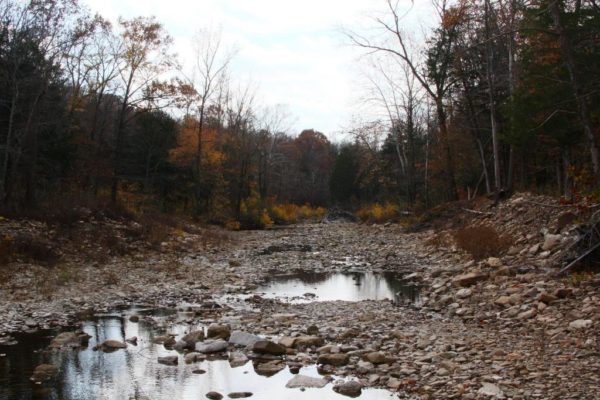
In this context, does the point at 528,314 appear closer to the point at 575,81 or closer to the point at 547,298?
the point at 547,298

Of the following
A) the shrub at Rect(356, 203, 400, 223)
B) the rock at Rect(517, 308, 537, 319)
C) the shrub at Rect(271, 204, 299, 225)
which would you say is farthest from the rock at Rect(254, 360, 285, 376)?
the shrub at Rect(271, 204, 299, 225)

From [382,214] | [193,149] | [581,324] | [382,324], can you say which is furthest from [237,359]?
[382,214]

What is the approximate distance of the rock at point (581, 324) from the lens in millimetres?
7603

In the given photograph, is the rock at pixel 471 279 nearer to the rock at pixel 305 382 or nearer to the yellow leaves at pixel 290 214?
the rock at pixel 305 382

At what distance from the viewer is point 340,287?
15.4 m

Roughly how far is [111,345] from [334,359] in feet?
12.2

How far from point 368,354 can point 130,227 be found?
17067mm

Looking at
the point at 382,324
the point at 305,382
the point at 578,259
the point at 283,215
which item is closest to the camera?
the point at 305,382

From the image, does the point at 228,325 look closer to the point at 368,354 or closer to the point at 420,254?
the point at 368,354

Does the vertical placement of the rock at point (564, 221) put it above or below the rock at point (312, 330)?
above

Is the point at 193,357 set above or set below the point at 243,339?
below

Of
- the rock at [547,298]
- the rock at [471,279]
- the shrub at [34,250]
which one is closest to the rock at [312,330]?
the rock at [547,298]

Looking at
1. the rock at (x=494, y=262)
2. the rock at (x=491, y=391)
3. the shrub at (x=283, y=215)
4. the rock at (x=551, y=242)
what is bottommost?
the rock at (x=491, y=391)

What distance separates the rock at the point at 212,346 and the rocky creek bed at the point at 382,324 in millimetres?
26
